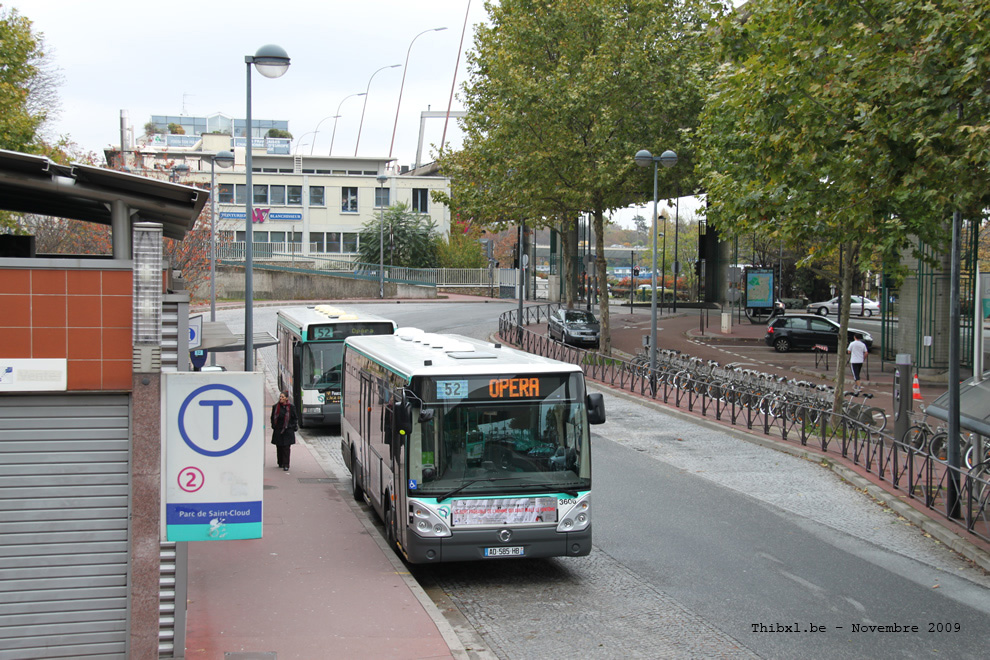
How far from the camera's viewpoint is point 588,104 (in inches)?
1324

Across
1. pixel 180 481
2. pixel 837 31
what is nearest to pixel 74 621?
pixel 180 481

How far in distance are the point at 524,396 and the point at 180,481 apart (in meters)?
4.29

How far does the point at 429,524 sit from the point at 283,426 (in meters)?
6.83

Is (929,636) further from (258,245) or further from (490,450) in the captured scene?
(258,245)

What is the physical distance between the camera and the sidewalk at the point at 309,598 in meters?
7.81

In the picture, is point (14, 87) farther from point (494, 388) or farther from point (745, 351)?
point (745, 351)

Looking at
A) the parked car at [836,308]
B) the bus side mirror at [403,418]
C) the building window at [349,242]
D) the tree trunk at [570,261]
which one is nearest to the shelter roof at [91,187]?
the bus side mirror at [403,418]

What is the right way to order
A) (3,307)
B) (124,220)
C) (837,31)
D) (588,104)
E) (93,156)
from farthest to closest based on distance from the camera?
(93,156), (588,104), (837,31), (124,220), (3,307)


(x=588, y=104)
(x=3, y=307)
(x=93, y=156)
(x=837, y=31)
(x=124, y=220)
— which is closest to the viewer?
(x=3, y=307)

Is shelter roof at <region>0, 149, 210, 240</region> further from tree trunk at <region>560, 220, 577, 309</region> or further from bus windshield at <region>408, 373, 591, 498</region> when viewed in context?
tree trunk at <region>560, 220, 577, 309</region>

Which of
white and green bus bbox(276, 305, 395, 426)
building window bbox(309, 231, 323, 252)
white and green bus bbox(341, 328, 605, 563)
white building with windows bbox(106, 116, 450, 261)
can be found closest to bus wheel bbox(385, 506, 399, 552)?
white and green bus bbox(341, 328, 605, 563)

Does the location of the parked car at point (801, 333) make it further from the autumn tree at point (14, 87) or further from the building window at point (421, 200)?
the building window at point (421, 200)

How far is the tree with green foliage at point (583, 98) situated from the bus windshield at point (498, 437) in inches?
965

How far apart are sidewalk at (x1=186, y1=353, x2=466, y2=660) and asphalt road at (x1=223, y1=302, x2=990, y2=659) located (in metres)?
0.63
